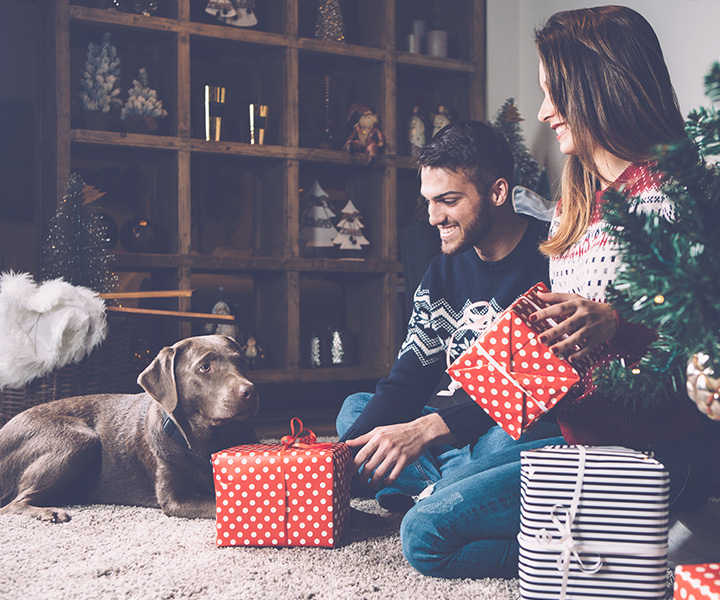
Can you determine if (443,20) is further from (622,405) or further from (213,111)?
(622,405)

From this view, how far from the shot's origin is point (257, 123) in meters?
3.50

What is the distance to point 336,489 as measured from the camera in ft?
4.91

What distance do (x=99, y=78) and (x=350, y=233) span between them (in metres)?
1.35

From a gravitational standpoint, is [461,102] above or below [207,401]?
above

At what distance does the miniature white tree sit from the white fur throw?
113 centimetres

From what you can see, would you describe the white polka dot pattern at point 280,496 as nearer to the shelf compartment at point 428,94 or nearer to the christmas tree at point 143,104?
the christmas tree at point 143,104

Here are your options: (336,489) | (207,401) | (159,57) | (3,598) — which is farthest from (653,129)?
(159,57)

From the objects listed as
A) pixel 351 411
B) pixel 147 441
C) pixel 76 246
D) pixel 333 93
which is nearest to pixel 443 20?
pixel 333 93

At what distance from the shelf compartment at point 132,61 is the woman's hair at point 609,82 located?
2.33m

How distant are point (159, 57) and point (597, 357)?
293 cm

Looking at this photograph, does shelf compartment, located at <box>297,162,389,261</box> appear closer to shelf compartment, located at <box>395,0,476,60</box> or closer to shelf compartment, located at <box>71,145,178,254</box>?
shelf compartment, located at <box>71,145,178,254</box>

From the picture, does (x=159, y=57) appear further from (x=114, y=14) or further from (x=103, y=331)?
(x=103, y=331)

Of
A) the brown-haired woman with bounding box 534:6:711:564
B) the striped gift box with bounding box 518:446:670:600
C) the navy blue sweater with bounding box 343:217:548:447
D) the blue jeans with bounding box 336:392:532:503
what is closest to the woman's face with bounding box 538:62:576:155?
the brown-haired woman with bounding box 534:6:711:564

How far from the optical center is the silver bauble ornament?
81cm
